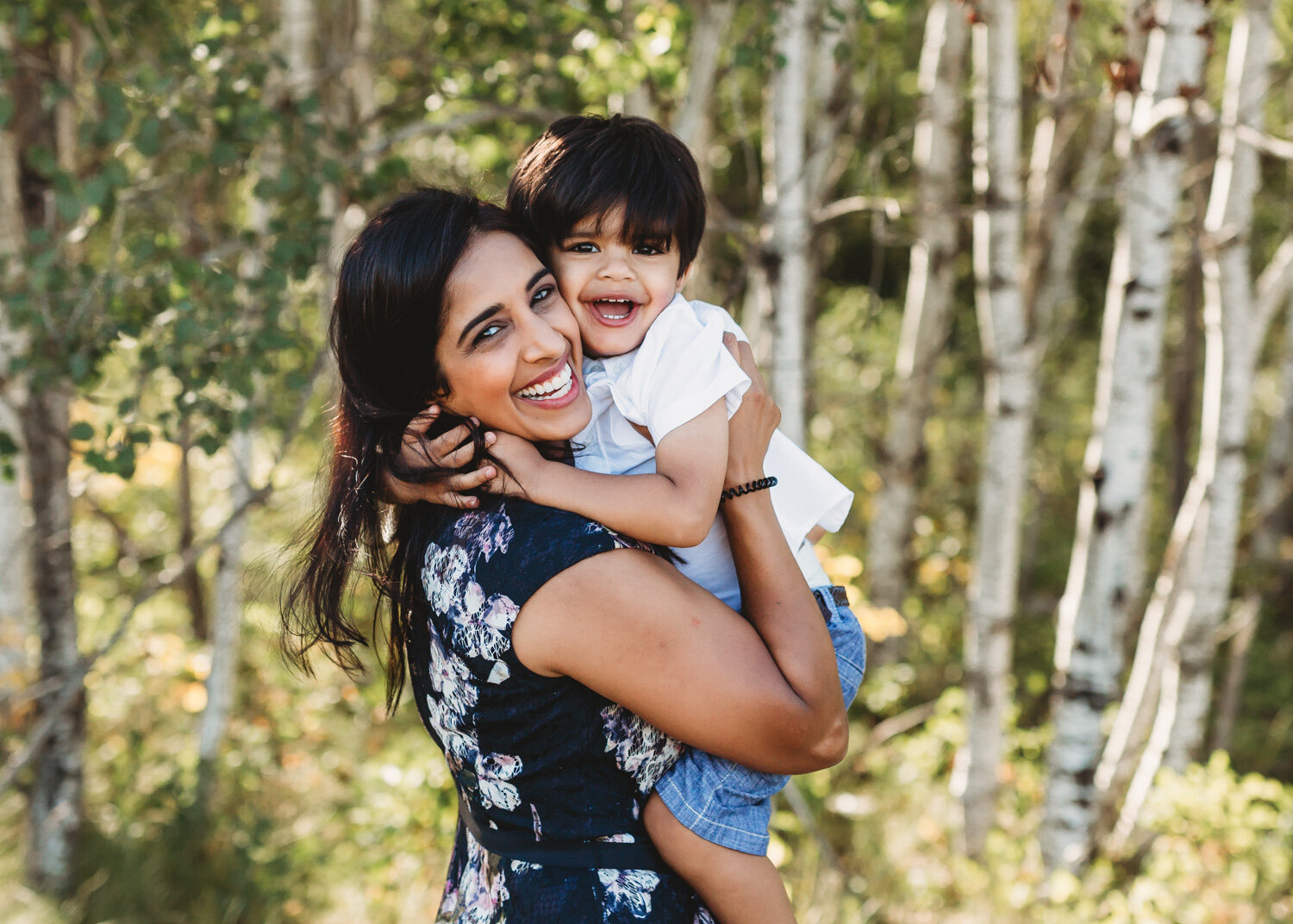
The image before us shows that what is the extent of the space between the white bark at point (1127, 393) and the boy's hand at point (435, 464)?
2.26 metres

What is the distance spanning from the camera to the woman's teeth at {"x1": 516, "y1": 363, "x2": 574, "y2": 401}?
4.29 ft

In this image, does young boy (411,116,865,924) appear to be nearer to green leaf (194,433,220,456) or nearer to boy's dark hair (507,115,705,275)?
boy's dark hair (507,115,705,275)

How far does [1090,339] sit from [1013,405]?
6695mm

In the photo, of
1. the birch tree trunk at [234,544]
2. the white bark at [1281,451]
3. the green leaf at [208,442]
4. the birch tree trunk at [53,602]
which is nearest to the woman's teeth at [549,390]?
the green leaf at [208,442]

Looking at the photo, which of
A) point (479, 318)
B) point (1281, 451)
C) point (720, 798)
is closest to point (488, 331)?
point (479, 318)

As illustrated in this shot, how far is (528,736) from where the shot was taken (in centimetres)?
118

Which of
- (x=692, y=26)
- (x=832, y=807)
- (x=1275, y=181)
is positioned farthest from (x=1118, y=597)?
(x=1275, y=181)

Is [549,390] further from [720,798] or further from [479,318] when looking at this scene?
[720,798]

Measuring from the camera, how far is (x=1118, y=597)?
2.94 metres

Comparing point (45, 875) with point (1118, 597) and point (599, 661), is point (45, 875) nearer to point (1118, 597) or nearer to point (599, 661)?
point (599, 661)

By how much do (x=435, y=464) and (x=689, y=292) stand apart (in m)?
1.72

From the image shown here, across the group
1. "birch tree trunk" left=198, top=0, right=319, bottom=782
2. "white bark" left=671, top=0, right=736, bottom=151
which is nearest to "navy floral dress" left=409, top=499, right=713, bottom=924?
"white bark" left=671, top=0, right=736, bottom=151

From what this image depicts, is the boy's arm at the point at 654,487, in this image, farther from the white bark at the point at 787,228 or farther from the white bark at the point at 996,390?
the white bark at the point at 996,390

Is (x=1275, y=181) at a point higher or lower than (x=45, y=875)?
higher
